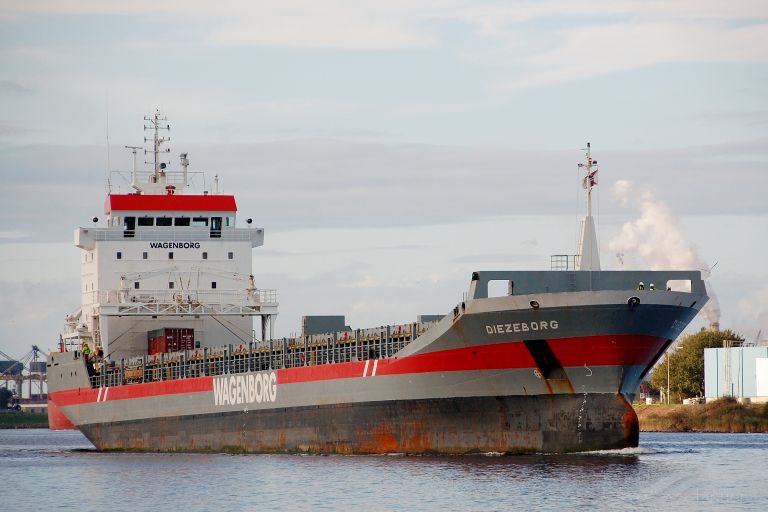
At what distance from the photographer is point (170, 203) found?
52.8 m

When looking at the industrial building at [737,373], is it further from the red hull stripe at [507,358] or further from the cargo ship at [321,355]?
the red hull stripe at [507,358]

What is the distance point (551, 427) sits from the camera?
3506cm

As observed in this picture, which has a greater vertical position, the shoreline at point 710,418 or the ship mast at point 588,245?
the ship mast at point 588,245

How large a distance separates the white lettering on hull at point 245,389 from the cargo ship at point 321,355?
6cm

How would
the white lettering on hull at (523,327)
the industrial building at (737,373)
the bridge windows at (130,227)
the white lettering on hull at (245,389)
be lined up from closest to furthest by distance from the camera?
1. the white lettering on hull at (523,327)
2. the white lettering on hull at (245,389)
3. the bridge windows at (130,227)
4. the industrial building at (737,373)

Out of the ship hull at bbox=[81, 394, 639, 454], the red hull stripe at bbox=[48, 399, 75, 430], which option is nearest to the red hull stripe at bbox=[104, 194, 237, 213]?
the ship hull at bbox=[81, 394, 639, 454]

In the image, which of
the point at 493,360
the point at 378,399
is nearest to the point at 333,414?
the point at 378,399

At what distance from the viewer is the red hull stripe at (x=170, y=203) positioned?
2072 inches

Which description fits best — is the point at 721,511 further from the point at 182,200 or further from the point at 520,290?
the point at 182,200

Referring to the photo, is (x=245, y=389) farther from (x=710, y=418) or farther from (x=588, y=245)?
(x=710, y=418)

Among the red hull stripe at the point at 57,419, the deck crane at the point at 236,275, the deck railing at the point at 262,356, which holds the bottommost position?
the red hull stripe at the point at 57,419

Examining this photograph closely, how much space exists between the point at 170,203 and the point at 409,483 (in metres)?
23.8

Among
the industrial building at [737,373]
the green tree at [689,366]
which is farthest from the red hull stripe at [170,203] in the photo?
the green tree at [689,366]

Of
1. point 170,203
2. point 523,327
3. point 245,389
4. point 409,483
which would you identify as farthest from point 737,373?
point 409,483
